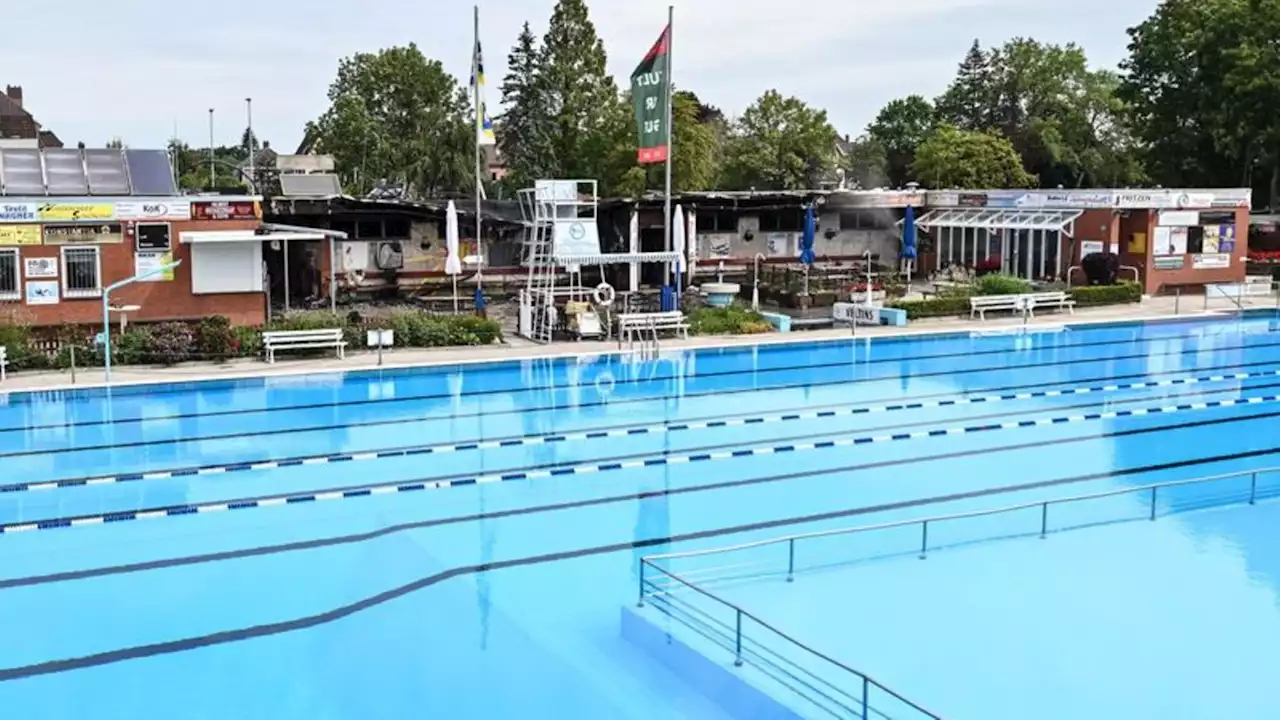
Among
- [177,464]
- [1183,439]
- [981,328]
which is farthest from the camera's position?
[981,328]

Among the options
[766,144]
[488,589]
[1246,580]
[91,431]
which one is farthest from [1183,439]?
[766,144]

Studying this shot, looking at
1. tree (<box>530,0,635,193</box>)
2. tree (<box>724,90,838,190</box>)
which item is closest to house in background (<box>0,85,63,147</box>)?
tree (<box>530,0,635,193</box>)

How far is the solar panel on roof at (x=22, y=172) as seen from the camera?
2466 cm

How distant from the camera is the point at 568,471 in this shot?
15875 mm

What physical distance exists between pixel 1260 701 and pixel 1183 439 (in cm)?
974

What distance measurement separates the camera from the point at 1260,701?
8727 millimetres

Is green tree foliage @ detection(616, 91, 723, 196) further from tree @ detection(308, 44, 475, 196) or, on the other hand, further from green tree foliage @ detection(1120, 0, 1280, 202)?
green tree foliage @ detection(1120, 0, 1280, 202)

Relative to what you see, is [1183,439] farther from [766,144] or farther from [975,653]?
[766,144]

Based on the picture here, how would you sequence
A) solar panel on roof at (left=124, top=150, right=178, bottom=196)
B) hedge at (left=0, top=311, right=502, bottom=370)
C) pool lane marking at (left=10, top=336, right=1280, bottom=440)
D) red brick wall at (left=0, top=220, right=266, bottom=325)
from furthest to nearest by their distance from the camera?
solar panel on roof at (left=124, top=150, right=178, bottom=196) < red brick wall at (left=0, top=220, right=266, bottom=325) < hedge at (left=0, top=311, right=502, bottom=370) < pool lane marking at (left=10, top=336, right=1280, bottom=440)

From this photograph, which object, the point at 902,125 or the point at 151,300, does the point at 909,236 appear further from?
the point at 902,125

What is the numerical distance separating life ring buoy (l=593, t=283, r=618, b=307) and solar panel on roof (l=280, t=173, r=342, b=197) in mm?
7947

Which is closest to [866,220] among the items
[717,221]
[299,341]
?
[717,221]

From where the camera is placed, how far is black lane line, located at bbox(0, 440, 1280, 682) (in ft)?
32.0

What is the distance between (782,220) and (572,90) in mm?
18571
